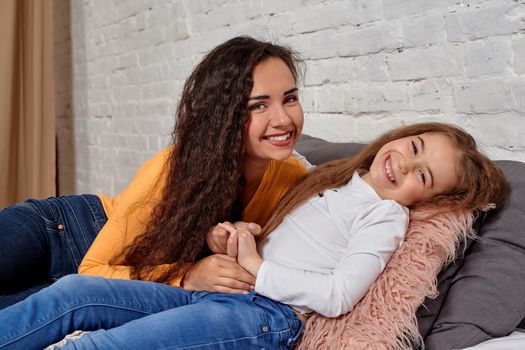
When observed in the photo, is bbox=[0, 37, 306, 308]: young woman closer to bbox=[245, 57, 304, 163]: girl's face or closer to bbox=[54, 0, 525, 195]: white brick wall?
bbox=[245, 57, 304, 163]: girl's face

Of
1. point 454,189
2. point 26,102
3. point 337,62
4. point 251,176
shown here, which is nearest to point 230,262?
point 251,176

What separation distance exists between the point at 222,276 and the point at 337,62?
915mm

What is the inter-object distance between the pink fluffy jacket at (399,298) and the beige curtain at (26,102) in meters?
2.69

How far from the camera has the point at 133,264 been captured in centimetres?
137

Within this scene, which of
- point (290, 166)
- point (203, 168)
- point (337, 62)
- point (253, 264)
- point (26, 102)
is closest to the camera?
point (253, 264)

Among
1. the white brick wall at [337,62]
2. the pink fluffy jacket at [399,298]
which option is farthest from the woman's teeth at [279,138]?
the white brick wall at [337,62]

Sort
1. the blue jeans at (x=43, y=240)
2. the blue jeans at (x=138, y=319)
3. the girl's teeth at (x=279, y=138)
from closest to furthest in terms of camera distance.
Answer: the blue jeans at (x=138, y=319), the girl's teeth at (x=279, y=138), the blue jeans at (x=43, y=240)

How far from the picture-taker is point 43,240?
166 cm

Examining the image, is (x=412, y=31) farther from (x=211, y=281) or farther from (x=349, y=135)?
(x=211, y=281)

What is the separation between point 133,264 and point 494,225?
2.56 ft

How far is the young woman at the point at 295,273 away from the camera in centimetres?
111

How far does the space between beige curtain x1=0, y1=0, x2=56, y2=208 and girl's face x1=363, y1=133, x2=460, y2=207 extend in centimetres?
264

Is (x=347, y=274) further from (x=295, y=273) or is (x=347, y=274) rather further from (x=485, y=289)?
(x=485, y=289)

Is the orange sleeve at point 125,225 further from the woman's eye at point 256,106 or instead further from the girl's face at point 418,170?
the girl's face at point 418,170
